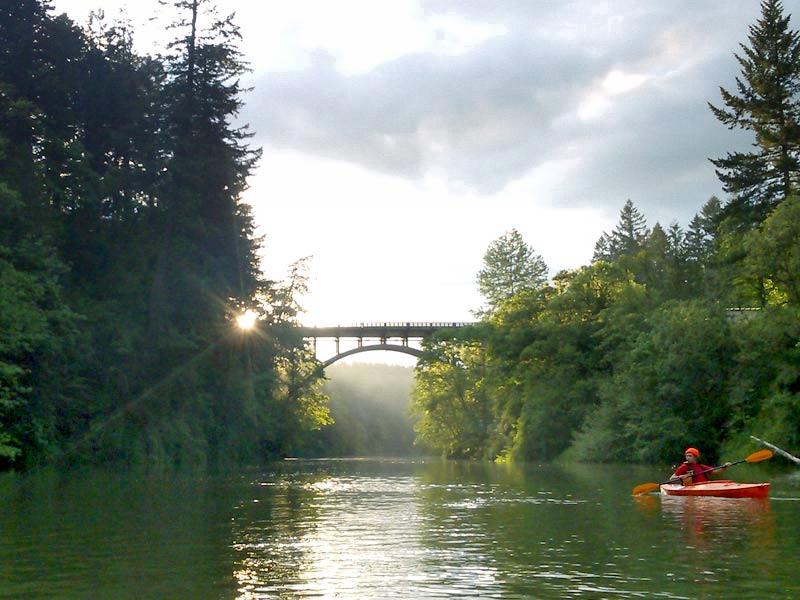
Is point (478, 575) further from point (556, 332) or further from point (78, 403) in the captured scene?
point (556, 332)

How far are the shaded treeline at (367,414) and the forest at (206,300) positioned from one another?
44587mm

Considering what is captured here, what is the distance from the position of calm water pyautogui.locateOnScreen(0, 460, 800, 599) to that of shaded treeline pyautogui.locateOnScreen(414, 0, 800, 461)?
14.0 meters

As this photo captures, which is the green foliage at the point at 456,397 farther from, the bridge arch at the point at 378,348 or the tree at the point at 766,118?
the tree at the point at 766,118

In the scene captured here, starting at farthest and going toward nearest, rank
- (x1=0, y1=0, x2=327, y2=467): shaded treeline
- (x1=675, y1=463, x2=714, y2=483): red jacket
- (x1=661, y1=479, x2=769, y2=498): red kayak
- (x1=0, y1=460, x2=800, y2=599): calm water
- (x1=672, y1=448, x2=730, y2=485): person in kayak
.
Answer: (x1=0, y1=0, x2=327, y2=467): shaded treeline, (x1=675, y1=463, x2=714, y2=483): red jacket, (x1=672, y1=448, x2=730, y2=485): person in kayak, (x1=661, y1=479, x2=769, y2=498): red kayak, (x1=0, y1=460, x2=800, y2=599): calm water

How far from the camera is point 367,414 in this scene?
152m

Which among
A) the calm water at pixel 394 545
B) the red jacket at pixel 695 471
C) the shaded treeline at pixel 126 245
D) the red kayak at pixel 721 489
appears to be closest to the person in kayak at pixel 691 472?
the red jacket at pixel 695 471

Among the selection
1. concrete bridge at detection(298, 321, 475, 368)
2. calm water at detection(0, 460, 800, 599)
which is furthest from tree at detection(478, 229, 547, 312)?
calm water at detection(0, 460, 800, 599)

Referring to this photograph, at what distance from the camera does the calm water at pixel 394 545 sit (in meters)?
11.0

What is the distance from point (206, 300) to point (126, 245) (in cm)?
459

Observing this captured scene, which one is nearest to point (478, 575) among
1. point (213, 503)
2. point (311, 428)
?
point (213, 503)

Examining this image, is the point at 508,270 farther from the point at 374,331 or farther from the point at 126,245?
the point at 126,245

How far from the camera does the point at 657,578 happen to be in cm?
1151

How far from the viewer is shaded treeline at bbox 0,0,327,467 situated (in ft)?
121

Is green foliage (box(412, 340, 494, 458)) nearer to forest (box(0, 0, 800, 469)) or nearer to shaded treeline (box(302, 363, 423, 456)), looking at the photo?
forest (box(0, 0, 800, 469))
